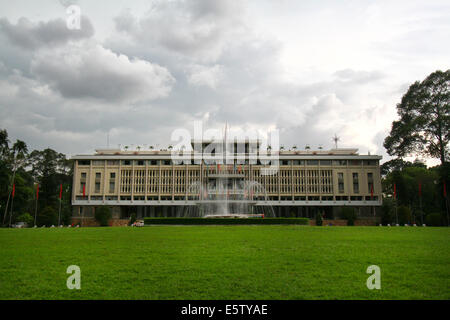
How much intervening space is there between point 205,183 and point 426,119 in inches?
1742

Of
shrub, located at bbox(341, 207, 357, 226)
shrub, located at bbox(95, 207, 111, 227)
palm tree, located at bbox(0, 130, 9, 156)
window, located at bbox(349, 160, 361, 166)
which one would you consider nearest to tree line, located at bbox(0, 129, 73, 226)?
palm tree, located at bbox(0, 130, 9, 156)

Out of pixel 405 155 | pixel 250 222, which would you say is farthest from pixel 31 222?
A: pixel 405 155

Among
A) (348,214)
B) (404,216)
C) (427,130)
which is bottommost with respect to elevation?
(404,216)

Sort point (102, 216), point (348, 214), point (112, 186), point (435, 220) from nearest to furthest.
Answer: point (435, 220)
point (102, 216)
point (348, 214)
point (112, 186)

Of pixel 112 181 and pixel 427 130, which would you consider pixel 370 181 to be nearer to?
pixel 427 130

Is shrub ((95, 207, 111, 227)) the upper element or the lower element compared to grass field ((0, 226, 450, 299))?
upper

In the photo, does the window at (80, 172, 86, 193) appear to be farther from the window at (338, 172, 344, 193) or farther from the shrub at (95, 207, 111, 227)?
the window at (338, 172, 344, 193)

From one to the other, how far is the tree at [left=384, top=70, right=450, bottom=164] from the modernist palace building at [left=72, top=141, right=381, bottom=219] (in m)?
25.0

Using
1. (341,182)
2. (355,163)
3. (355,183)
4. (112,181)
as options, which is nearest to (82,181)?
(112,181)

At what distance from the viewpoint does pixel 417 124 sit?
5266cm

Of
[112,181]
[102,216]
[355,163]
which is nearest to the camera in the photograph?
[102,216]

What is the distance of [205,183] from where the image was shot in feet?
266

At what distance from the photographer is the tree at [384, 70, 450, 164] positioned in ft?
169

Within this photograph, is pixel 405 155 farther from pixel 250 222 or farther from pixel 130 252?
pixel 130 252
